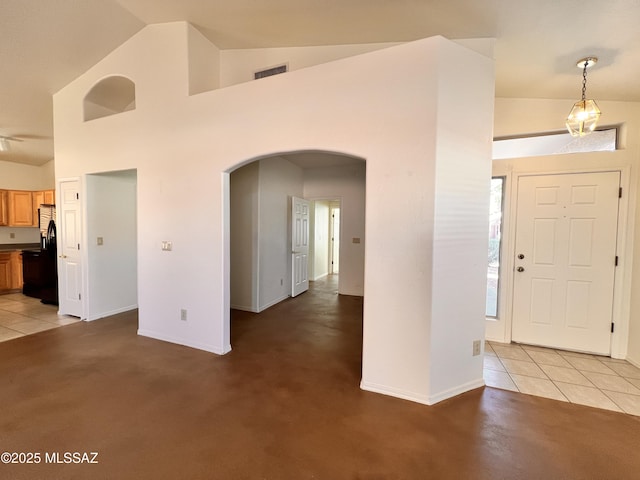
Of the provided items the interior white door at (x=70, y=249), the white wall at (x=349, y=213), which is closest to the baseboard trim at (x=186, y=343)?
the interior white door at (x=70, y=249)

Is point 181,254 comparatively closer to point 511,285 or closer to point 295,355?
point 295,355

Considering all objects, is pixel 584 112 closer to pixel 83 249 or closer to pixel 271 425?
pixel 271 425

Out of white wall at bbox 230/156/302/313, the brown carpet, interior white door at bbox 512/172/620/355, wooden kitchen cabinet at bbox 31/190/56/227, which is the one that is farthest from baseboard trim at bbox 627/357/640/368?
wooden kitchen cabinet at bbox 31/190/56/227

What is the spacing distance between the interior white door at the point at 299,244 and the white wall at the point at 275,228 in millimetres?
94

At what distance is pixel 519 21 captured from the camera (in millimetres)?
2338

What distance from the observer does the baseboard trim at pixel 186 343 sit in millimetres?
3211

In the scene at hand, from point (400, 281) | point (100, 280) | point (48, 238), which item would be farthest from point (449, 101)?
point (48, 238)

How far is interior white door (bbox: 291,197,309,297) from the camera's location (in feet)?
18.6

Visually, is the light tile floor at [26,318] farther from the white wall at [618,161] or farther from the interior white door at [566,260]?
the white wall at [618,161]

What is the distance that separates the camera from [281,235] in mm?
5367

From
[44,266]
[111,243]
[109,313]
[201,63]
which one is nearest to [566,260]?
[201,63]

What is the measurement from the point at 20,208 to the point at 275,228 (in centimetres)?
566

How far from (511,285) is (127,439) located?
404 cm

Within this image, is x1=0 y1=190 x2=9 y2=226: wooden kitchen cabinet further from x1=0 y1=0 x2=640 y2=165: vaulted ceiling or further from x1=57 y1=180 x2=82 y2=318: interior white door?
x1=0 y1=0 x2=640 y2=165: vaulted ceiling
